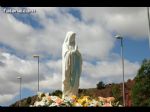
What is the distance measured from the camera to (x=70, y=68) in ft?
47.7

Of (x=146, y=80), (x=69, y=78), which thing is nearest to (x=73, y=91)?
(x=69, y=78)

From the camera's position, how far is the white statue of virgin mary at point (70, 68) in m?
14.5

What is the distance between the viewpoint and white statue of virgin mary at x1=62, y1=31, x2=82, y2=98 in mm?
14508

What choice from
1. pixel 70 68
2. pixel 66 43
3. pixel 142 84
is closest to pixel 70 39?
pixel 66 43

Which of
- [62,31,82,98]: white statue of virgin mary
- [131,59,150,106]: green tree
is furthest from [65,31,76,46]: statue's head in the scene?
[131,59,150,106]: green tree

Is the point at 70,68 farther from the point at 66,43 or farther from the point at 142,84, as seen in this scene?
the point at 142,84

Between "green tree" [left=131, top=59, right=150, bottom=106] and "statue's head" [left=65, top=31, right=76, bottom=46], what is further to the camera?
"green tree" [left=131, top=59, right=150, bottom=106]

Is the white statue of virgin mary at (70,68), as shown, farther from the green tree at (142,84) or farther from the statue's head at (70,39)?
the green tree at (142,84)

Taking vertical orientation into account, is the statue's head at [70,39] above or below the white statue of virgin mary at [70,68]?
above

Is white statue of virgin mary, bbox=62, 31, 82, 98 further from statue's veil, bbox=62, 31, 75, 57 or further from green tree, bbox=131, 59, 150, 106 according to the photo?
green tree, bbox=131, 59, 150, 106

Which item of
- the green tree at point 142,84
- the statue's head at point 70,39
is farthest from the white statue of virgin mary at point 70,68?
the green tree at point 142,84
